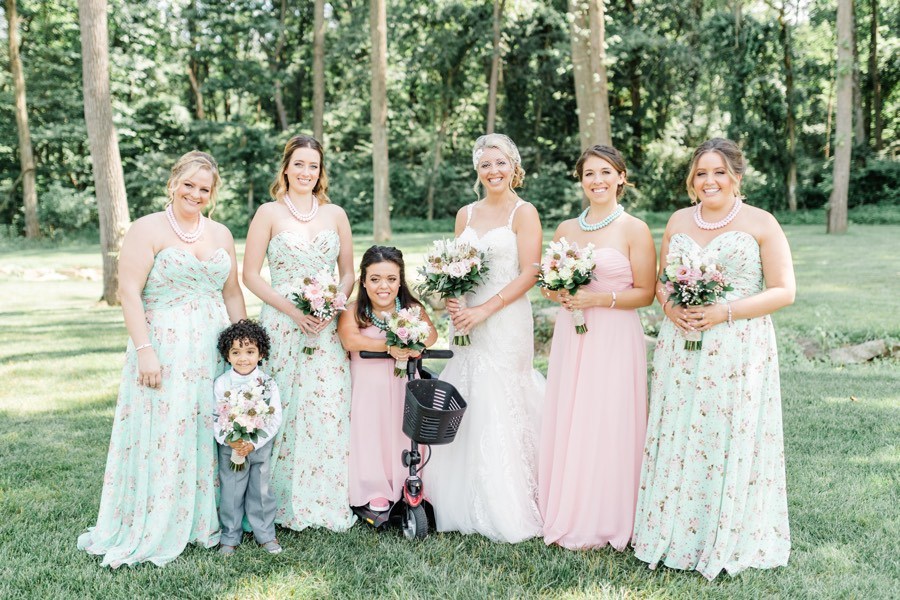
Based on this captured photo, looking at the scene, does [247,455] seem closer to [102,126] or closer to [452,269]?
[452,269]

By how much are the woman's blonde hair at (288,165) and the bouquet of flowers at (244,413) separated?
126cm

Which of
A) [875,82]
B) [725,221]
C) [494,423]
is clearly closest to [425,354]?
[494,423]

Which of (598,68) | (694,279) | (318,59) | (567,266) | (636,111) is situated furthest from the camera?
(636,111)

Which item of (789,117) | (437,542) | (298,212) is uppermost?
(789,117)

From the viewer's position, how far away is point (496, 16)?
28.8 m

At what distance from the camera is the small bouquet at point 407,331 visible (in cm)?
425

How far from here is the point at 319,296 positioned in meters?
4.21

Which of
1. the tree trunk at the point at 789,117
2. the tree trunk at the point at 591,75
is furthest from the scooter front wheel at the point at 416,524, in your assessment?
the tree trunk at the point at 789,117

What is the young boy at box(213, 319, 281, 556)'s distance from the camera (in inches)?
163

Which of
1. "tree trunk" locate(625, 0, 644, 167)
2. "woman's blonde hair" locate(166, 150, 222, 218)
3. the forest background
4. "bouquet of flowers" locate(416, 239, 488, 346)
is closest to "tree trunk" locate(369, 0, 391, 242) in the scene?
the forest background

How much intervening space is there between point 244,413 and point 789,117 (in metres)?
30.9

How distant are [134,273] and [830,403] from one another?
6400 millimetres

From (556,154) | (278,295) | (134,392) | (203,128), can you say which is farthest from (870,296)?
(203,128)

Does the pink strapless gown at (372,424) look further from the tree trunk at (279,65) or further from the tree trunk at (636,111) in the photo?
the tree trunk at (636,111)
